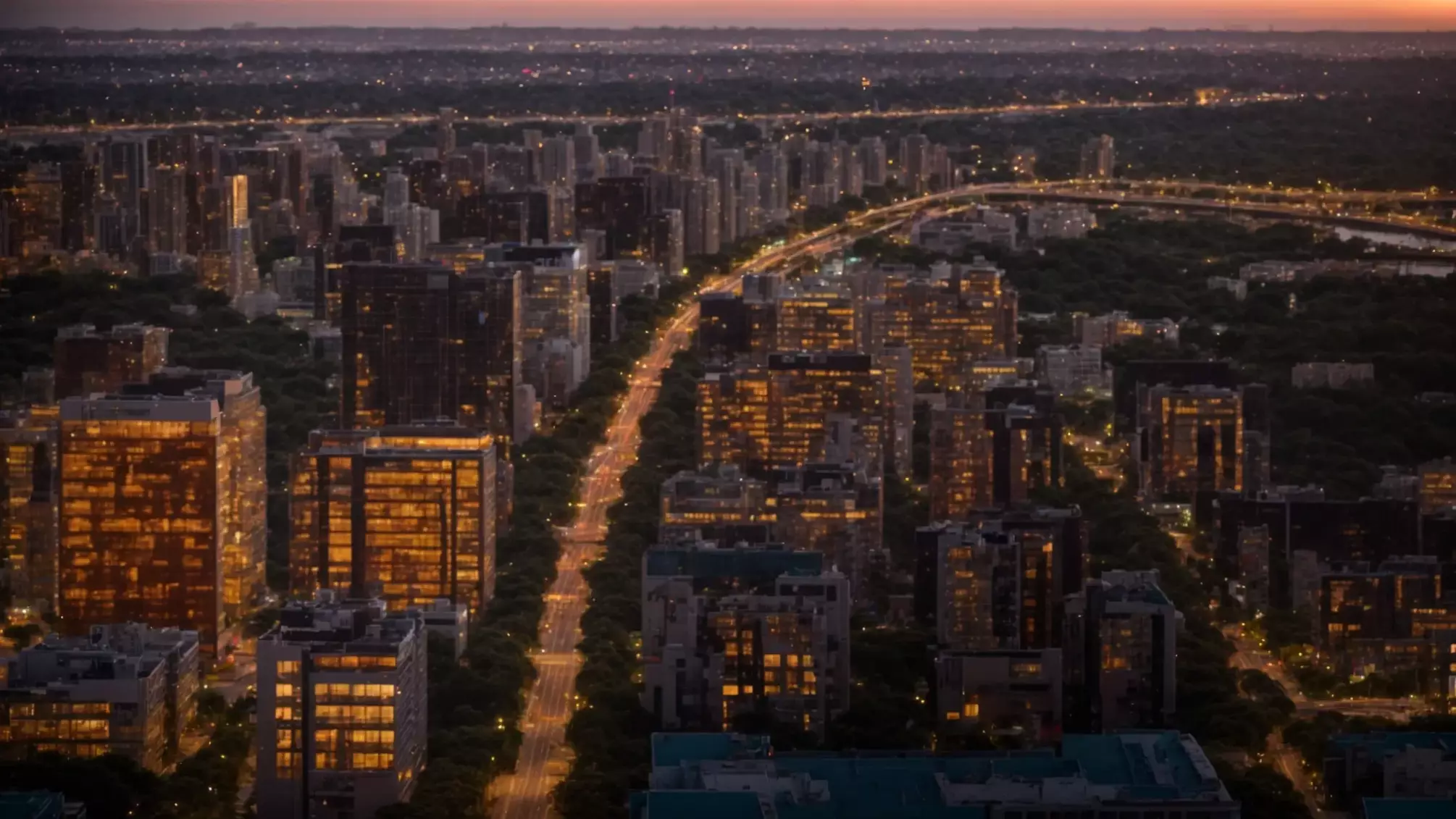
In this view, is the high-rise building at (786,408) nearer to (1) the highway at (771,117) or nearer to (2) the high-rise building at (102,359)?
(2) the high-rise building at (102,359)

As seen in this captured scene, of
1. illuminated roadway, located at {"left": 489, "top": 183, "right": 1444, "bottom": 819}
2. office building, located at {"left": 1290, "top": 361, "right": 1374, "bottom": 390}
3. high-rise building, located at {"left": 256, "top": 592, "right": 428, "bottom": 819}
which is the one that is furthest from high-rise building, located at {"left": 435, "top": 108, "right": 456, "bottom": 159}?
high-rise building, located at {"left": 256, "top": 592, "right": 428, "bottom": 819}

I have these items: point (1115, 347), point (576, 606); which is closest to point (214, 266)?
point (1115, 347)

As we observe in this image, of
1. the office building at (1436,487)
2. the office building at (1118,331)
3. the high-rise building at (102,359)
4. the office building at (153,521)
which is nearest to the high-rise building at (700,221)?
the office building at (1118,331)

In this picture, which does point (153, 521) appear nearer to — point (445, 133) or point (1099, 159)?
point (1099, 159)

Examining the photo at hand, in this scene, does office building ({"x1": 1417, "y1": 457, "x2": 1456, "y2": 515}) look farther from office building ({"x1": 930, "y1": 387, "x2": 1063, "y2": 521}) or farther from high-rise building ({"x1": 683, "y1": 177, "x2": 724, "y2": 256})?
high-rise building ({"x1": 683, "y1": 177, "x2": 724, "y2": 256})

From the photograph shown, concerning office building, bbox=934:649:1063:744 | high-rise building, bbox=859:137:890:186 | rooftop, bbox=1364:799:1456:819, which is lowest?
office building, bbox=934:649:1063:744
